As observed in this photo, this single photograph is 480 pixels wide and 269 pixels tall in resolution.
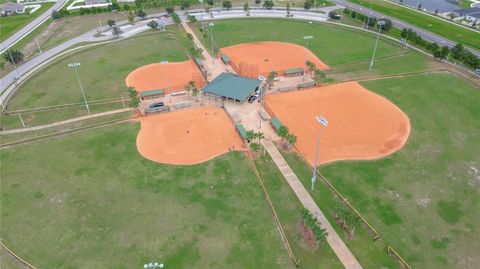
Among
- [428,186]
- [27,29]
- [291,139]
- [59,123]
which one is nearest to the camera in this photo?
[428,186]

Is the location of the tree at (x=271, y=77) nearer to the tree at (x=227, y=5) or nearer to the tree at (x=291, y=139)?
the tree at (x=291, y=139)

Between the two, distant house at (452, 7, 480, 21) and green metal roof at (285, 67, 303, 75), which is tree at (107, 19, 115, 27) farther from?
distant house at (452, 7, 480, 21)

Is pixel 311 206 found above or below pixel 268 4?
below

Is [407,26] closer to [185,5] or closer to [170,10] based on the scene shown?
[185,5]

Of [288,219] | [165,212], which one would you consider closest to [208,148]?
[165,212]

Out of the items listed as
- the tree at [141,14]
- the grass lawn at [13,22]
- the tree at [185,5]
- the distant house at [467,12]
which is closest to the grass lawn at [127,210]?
the grass lawn at [13,22]

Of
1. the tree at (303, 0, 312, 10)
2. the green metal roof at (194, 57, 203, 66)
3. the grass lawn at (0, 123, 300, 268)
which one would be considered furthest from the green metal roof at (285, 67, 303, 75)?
the tree at (303, 0, 312, 10)

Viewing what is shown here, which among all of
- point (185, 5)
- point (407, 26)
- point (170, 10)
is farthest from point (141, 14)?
point (407, 26)
